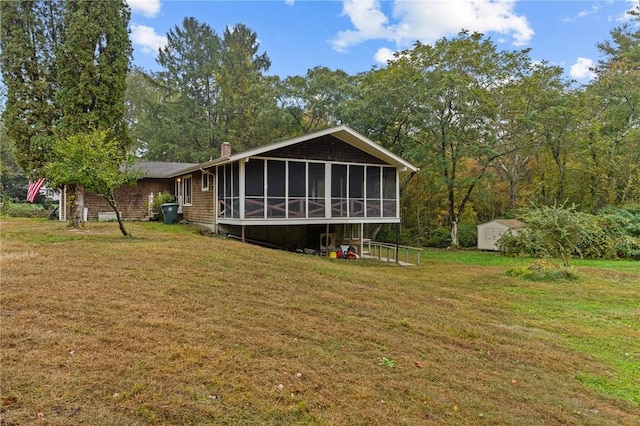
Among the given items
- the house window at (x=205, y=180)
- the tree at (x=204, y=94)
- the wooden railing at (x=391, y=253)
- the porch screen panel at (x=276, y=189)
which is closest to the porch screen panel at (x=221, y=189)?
the house window at (x=205, y=180)

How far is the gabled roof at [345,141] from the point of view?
1334 cm

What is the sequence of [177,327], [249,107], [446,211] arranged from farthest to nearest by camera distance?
1. [249,107]
2. [446,211]
3. [177,327]

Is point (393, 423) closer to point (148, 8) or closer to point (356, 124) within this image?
point (148, 8)

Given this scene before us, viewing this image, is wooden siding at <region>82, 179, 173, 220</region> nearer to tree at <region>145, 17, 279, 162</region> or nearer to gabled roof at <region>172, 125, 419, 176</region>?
gabled roof at <region>172, 125, 419, 176</region>

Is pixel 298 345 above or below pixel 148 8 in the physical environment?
below

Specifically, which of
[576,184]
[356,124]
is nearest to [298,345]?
[356,124]

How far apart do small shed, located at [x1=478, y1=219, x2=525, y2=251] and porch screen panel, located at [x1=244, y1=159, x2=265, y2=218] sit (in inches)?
515

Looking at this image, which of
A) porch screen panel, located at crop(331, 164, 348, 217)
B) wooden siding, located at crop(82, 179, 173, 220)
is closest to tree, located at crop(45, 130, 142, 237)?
porch screen panel, located at crop(331, 164, 348, 217)

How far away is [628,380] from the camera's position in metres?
4.81

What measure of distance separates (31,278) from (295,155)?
32.8 feet

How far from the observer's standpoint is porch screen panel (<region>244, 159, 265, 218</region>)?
44.8 ft

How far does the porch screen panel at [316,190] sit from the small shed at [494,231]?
10647mm

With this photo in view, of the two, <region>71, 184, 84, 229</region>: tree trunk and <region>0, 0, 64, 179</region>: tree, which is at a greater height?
<region>0, 0, 64, 179</region>: tree

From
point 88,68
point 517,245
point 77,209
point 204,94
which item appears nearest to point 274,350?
point 77,209
